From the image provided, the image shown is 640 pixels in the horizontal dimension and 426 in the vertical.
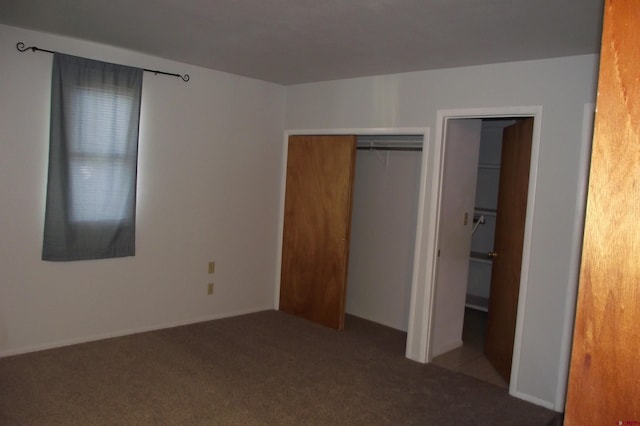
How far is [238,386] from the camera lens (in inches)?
133

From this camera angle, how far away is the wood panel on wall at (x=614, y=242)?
30.2 inches

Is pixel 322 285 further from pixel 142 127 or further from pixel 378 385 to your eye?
pixel 142 127

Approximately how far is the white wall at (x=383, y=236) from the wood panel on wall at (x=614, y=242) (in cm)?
411

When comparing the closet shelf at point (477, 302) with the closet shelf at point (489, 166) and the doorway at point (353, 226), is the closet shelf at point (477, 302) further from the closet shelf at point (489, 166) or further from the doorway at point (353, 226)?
the closet shelf at point (489, 166)

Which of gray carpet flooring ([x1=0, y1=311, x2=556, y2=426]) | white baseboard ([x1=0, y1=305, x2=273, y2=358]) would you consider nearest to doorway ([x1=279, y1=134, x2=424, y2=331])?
white baseboard ([x1=0, y1=305, x2=273, y2=358])

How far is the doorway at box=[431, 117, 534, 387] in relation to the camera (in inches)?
150

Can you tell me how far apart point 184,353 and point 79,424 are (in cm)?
118

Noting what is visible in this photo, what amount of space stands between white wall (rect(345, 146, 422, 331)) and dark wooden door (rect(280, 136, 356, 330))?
0.52 metres

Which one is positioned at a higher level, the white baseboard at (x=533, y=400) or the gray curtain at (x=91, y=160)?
the gray curtain at (x=91, y=160)

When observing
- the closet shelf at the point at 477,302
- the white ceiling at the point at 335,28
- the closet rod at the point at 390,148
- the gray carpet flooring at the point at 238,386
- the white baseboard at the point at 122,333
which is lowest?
the gray carpet flooring at the point at 238,386

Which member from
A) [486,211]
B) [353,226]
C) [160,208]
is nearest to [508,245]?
[353,226]

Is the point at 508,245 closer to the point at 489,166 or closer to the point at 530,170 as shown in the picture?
the point at 530,170

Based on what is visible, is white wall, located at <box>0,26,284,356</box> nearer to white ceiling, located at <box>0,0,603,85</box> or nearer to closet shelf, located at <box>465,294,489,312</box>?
white ceiling, located at <box>0,0,603,85</box>

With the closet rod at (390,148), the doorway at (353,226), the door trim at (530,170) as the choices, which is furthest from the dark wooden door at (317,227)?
the door trim at (530,170)
